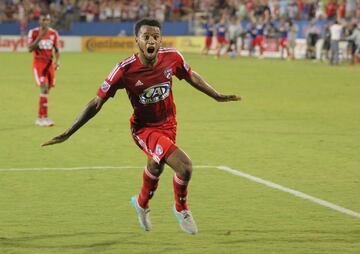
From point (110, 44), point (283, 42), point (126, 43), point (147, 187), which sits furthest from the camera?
point (110, 44)

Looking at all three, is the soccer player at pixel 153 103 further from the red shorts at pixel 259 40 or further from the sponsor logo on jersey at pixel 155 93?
the red shorts at pixel 259 40

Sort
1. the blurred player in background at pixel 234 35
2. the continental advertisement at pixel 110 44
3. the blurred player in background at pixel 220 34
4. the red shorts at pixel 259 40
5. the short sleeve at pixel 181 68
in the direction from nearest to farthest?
the short sleeve at pixel 181 68 < the red shorts at pixel 259 40 < the blurred player in background at pixel 220 34 < the blurred player in background at pixel 234 35 < the continental advertisement at pixel 110 44

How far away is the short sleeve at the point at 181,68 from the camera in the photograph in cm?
847

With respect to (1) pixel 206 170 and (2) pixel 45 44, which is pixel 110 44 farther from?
(1) pixel 206 170

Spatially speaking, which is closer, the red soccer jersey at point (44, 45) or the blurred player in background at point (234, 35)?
the red soccer jersey at point (44, 45)

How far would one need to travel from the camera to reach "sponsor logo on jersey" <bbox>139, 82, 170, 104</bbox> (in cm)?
825

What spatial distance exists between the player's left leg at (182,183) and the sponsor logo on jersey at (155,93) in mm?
515

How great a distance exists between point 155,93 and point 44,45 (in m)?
10.1

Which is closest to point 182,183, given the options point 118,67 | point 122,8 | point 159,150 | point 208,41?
point 159,150

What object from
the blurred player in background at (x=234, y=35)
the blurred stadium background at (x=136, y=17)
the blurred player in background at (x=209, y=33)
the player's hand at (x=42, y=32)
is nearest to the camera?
the player's hand at (x=42, y=32)

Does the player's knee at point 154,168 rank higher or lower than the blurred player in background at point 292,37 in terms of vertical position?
higher

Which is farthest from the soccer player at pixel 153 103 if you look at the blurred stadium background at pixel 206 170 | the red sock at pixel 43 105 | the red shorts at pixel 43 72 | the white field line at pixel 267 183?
the red shorts at pixel 43 72

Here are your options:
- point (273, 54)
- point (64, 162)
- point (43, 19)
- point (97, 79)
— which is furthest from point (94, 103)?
point (273, 54)

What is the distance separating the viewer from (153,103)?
8336 mm
